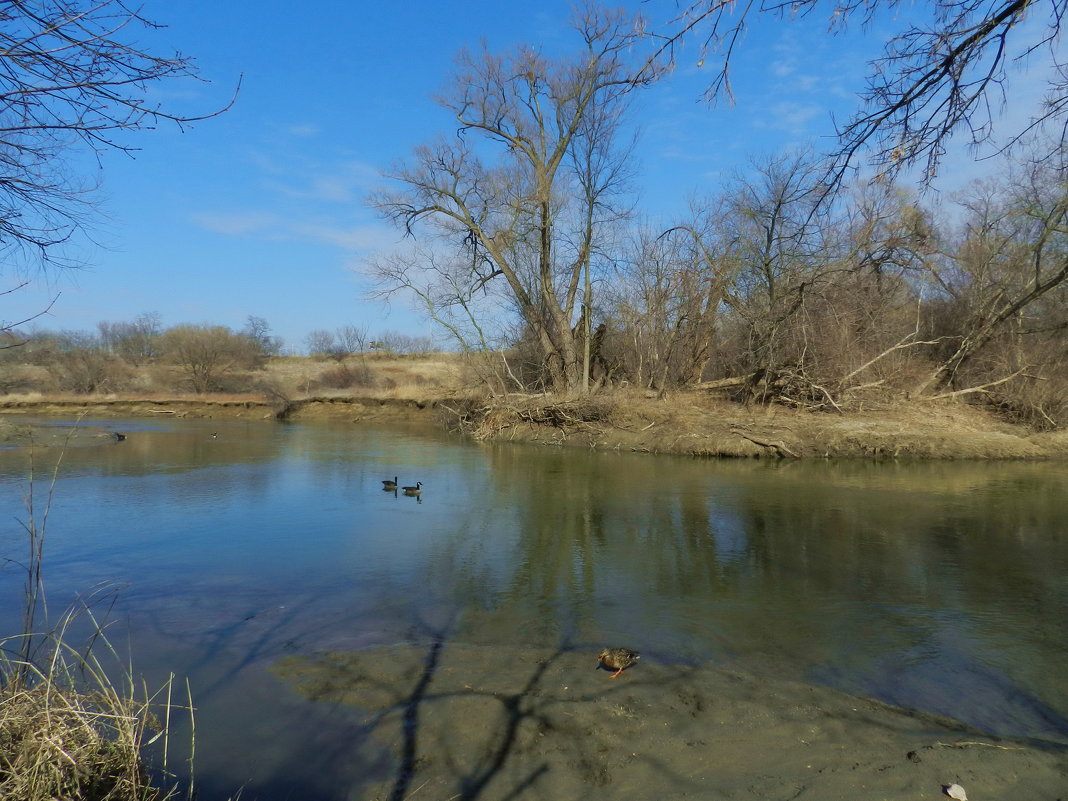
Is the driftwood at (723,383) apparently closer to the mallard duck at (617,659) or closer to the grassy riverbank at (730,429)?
the grassy riverbank at (730,429)

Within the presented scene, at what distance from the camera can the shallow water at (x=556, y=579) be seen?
4.82 m

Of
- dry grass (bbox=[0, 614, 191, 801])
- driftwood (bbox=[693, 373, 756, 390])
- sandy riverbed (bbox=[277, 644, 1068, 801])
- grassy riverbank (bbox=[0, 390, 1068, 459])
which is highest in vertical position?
driftwood (bbox=[693, 373, 756, 390])

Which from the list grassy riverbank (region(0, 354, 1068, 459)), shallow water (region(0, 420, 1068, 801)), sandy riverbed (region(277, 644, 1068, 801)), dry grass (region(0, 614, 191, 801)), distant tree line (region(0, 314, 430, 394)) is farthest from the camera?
distant tree line (region(0, 314, 430, 394))

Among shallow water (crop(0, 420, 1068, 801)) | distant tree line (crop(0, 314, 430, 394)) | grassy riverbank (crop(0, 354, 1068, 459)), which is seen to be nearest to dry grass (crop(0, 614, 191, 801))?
shallow water (crop(0, 420, 1068, 801))

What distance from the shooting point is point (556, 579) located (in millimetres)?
7672

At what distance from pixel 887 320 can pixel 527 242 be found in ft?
41.9

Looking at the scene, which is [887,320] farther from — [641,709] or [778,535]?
[641,709]

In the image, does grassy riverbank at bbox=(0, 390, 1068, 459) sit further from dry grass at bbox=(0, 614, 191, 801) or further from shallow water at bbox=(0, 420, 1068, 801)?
dry grass at bbox=(0, 614, 191, 801)

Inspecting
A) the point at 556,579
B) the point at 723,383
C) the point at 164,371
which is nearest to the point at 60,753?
the point at 556,579

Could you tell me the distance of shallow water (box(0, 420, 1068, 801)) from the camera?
4.82m

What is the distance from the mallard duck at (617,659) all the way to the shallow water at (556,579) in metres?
0.44

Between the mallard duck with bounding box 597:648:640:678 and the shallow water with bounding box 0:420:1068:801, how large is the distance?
0.44 m

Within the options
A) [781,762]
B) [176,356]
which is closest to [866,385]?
[781,762]

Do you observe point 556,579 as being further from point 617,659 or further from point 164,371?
point 164,371
